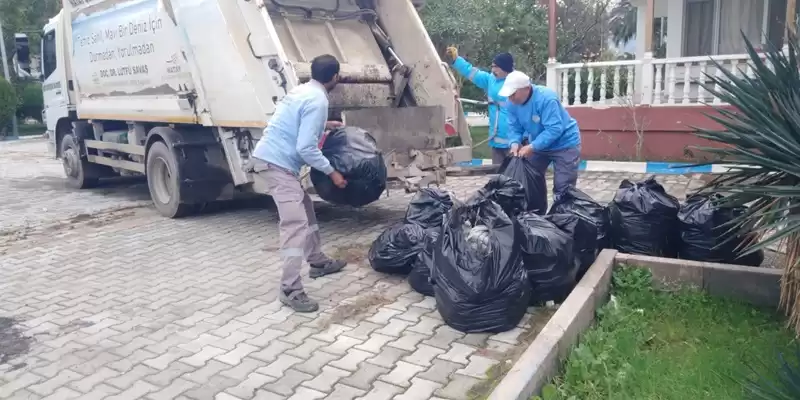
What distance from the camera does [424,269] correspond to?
3.97 metres

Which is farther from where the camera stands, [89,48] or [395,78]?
[89,48]

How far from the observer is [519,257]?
11.4 feet

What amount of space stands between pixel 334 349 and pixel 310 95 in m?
1.51

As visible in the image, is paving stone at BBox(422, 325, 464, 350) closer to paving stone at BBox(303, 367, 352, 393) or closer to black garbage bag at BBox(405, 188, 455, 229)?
paving stone at BBox(303, 367, 352, 393)

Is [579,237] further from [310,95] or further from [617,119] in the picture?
[617,119]

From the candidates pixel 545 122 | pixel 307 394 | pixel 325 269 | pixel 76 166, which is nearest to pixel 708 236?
pixel 545 122

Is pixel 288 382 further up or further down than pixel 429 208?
further down

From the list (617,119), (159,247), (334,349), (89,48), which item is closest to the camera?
(334,349)

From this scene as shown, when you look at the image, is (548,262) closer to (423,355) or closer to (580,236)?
(580,236)

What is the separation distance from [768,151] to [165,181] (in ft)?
19.4

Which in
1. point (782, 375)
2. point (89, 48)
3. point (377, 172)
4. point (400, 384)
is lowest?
point (400, 384)

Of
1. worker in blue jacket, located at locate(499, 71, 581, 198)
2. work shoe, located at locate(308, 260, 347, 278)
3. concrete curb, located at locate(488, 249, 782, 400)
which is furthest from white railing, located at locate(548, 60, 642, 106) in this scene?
work shoe, located at locate(308, 260, 347, 278)

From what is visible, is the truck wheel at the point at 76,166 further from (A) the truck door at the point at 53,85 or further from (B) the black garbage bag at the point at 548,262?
(B) the black garbage bag at the point at 548,262

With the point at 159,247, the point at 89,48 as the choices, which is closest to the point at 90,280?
the point at 159,247
